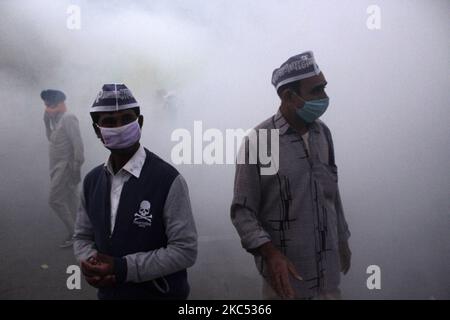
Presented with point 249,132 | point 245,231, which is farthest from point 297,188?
point 249,132

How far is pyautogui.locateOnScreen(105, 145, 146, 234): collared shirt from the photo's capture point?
178 cm

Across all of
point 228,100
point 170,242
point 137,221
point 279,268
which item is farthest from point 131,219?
point 228,100

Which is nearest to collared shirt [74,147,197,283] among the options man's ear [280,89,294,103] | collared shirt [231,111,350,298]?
collared shirt [231,111,350,298]

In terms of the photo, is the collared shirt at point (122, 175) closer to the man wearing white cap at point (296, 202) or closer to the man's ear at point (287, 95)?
the man wearing white cap at point (296, 202)

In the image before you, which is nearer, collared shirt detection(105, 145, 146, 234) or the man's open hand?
collared shirt detection(105, 145, 146, 234)

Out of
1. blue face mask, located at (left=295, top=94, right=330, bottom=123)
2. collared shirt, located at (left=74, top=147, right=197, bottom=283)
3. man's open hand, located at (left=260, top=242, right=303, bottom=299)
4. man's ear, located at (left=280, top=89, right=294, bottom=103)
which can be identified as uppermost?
man's ear, located at (left=280, top=89, right=294, bottom=103)

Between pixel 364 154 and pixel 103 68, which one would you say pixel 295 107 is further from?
pixel 103 68

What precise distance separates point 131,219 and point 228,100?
2.94ft

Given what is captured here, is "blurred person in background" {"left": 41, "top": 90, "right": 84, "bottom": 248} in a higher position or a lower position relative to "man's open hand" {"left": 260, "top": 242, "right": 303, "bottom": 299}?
higher

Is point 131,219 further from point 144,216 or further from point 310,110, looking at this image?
point 310,110

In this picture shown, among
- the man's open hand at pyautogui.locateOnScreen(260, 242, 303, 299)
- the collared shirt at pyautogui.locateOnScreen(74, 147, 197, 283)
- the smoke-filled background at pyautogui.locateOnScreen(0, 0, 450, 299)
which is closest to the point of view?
the collared shirt at pyautogui.locateOnScreen(74, 147, 197, 283)

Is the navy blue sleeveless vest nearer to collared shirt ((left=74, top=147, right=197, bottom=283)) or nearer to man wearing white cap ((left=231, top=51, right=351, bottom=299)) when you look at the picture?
collared shirt ((left=74, top=147, right=197, bottom=283))

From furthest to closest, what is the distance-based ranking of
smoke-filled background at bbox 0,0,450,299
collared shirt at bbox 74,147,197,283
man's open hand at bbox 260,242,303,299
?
smoke-filled background at bbox 0,0,450,299 → man's open hand at bbox 260,242,303,299 → collared shirt at bbox 74,147,197,283
